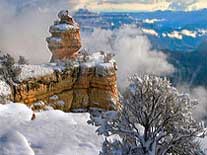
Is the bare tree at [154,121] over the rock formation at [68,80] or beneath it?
over

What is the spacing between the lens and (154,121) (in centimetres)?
1952

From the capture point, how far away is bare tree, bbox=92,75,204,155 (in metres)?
19.1

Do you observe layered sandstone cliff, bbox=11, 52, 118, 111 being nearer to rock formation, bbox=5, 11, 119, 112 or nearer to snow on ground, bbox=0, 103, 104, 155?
rock formation, bbox=5, 11, 119, 112

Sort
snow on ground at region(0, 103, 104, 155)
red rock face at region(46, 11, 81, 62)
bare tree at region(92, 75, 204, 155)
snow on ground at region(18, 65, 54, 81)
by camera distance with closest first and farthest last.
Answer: bare tree at region(92, 75, 204, 155)
snow on ground at region(0, 103, 104, 155)
snow on ground at region(18, 65, 54, 81)
red rock face at region(46, 11, 81, 62)

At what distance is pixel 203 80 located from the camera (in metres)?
186

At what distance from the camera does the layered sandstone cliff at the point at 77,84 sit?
139ft

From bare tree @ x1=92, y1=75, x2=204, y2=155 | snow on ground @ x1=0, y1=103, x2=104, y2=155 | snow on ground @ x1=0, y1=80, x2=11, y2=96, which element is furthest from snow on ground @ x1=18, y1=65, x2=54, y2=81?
bare tree @ x1=92, y1=75, x2=204, y2=155

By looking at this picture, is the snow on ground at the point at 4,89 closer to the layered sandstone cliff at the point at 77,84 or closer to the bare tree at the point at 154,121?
the layered sandstone cliff at the point at 77,84

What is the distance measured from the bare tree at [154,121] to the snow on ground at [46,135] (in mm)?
5949

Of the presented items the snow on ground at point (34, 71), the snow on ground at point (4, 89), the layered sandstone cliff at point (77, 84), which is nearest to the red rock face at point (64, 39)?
the layered sandstone cliff at point (77, 84)

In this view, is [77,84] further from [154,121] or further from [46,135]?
[154,121]

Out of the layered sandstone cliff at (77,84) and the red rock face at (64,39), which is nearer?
the layered sandstone cliff at (77,84)

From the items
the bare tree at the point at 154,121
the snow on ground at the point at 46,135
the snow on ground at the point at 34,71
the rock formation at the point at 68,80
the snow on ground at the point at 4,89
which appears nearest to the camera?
the bare tree at the point at 154,121

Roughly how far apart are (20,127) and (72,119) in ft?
11.1
